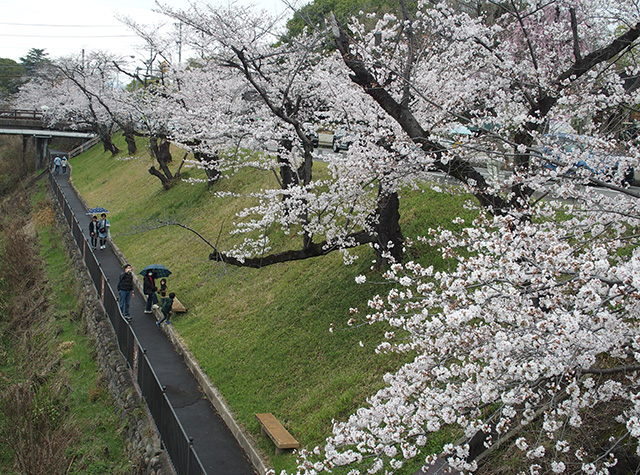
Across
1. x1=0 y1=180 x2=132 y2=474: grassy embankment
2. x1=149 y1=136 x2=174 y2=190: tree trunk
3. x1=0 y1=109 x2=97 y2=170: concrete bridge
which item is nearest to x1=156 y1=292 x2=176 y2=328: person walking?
x1=0 y1=180 x2=132 y2=474: grassy embankment

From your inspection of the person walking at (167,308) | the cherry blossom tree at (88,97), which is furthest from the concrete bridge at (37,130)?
the person walking at (167,308)

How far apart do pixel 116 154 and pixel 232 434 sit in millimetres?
35902

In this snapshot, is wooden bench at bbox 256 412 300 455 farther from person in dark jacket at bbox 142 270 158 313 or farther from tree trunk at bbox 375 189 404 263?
person in dark jacket at bbox 142 270 158 313

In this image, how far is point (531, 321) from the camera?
4762mm

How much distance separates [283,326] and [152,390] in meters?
3.25

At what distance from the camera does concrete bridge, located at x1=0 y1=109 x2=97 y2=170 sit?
42.9 meters

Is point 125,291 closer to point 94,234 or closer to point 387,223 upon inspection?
point 387,223

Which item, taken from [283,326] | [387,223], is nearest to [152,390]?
[283,326]

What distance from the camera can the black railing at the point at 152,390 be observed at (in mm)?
8016

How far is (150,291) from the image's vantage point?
15.1 meters

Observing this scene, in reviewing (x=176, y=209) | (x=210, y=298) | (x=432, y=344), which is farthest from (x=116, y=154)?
(x=432, y=344)

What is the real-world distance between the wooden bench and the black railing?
131 centimetres

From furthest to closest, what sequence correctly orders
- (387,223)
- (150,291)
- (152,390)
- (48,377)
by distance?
(150,291)
(48,377)
(387,223)
(152,390)

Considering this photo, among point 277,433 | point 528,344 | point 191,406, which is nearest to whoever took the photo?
point 528,344
